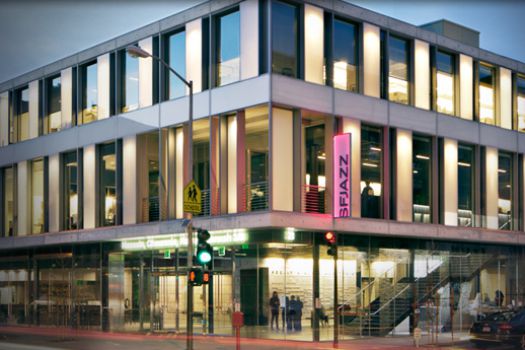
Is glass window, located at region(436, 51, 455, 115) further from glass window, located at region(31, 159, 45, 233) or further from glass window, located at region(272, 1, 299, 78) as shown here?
glass window, located at region(31, 159, 45, 233)

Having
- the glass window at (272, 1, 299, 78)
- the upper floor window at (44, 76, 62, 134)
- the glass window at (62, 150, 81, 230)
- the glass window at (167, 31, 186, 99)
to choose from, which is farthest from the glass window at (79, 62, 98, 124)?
the glass window at (272, 1, 299, 78)

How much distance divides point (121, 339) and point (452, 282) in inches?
623

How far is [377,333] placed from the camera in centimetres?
3797

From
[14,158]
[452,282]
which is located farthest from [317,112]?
[14,158]

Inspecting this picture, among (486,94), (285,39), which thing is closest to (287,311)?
(285,39)

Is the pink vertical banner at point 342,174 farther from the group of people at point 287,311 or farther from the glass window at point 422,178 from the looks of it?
the glass window at point 422,178

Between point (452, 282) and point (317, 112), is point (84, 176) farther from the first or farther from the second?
point (452, 282)

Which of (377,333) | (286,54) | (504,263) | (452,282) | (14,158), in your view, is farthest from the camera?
(14,158)

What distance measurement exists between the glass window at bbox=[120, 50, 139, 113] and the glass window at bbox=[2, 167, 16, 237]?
12.1m

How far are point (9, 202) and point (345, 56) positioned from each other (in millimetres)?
24242

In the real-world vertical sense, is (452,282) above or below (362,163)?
below

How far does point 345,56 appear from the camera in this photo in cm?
3784

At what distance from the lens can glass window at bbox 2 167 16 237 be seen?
50625 mm

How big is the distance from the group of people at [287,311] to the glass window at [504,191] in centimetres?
1399
